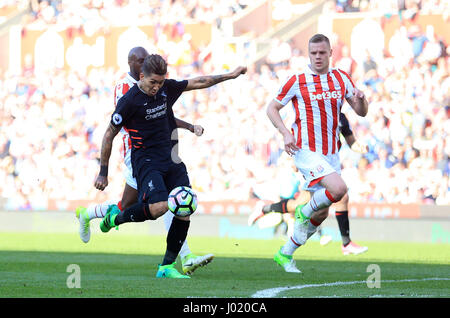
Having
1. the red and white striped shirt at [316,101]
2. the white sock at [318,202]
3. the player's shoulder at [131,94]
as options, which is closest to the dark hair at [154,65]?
the player's shoulder at [131,94]

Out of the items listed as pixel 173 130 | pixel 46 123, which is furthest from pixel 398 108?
pixel 173 130

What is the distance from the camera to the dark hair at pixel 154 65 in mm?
8953

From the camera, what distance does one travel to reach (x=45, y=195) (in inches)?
890

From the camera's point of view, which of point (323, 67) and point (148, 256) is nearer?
point (323, 67)

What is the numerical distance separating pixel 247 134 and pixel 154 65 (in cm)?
1199

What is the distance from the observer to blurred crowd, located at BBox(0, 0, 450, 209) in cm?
1880

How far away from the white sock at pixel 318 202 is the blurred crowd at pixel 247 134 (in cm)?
740

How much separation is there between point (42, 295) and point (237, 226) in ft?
38.9

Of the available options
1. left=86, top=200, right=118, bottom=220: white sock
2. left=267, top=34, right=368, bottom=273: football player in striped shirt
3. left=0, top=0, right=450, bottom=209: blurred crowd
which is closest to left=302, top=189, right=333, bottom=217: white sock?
left=267, top=34, right=368, bottom=273: football player in striped shirt

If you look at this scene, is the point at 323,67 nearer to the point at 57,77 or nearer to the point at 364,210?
the point at 364,210

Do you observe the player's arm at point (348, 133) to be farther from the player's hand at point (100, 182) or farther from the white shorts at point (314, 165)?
the player's hand at point (100, 182)

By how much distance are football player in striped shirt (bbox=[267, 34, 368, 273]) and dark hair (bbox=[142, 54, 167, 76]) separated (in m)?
1.54

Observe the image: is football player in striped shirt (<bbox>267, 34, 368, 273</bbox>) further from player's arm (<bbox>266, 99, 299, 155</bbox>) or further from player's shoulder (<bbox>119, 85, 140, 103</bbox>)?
player's shoulder (<bbox>119, 85, 140, 103</bbox>)

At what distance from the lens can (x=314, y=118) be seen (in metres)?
10.1
